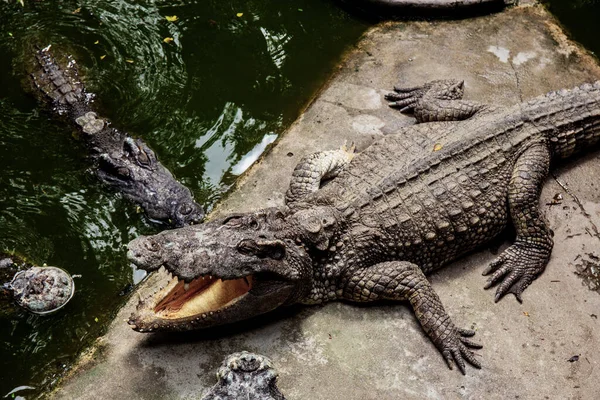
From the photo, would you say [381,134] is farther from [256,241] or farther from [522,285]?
[256,241]

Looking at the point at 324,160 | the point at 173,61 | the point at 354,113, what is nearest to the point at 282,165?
the point at 324,160

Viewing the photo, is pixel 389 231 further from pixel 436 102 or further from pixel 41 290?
pixel 41 290

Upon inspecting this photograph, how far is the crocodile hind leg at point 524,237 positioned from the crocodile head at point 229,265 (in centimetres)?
143

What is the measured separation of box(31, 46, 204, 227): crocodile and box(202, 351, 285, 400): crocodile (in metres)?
1.71

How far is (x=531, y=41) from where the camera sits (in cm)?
660

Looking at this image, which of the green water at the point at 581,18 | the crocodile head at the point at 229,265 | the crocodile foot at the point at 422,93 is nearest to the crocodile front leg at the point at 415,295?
the crocodile head at the point at 229,265

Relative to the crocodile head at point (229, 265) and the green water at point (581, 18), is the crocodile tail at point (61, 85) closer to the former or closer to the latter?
the crocodile head at point (229, 265)

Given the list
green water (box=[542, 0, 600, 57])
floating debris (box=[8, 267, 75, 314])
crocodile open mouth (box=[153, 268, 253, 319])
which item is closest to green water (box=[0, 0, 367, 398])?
floating debris (box=[8, 267, 75, 314])

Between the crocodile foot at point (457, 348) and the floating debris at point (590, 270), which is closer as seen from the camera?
the crocodile foot at point (457, 348)

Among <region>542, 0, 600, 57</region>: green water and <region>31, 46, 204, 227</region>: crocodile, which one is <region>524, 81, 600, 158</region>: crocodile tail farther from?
<region>31, 46, 204, 227</region>: crocodile

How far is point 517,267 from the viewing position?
14.7 feet

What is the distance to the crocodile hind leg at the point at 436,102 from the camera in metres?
5.30

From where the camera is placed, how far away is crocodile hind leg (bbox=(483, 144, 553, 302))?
14.6 ft

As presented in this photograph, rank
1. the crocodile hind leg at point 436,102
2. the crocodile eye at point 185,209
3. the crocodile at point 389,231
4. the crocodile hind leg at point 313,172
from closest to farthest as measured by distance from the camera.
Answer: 1. the crocodile at point 389,231
2. the crocodile hind leg at point 313,172
3. the crocodile eye at point 185,209
4. the crocodile hind leg at point 436,102
